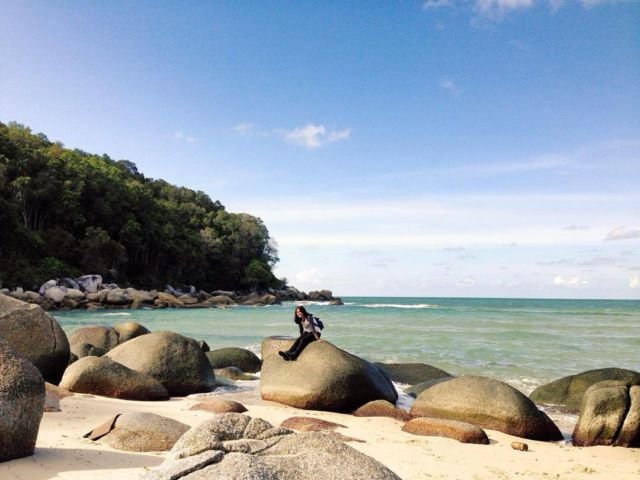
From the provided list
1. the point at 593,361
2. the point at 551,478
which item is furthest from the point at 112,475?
the point at 593,361

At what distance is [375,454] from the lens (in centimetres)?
652

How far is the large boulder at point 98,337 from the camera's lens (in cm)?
1403

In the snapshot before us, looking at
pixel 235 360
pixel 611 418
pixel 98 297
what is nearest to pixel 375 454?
pixel 611 418

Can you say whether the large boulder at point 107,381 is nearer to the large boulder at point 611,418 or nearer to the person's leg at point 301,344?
the person's leg at point 301,344

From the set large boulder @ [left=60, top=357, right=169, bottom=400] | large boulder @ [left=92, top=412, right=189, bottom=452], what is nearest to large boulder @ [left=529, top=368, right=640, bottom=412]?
large boulder @ [left=60, top=357, right=169, bottom=400]

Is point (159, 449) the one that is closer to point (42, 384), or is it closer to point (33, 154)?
point (42, 384)

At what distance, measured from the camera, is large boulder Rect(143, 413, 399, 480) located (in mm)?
3052

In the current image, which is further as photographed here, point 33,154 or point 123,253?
point 123,253

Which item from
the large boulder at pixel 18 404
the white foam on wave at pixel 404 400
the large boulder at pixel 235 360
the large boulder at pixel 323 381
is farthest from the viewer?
the large boulder at pixel 235 360

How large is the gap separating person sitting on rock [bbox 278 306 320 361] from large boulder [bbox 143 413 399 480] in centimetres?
665

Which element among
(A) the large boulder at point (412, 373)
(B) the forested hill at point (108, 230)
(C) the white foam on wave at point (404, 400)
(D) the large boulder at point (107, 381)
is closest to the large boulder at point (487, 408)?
(C) the white foam on wave at point (404, 400)

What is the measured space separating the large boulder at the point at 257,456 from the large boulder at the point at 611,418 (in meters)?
6.19

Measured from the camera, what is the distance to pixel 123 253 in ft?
207

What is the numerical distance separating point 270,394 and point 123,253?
5700 centimetres
